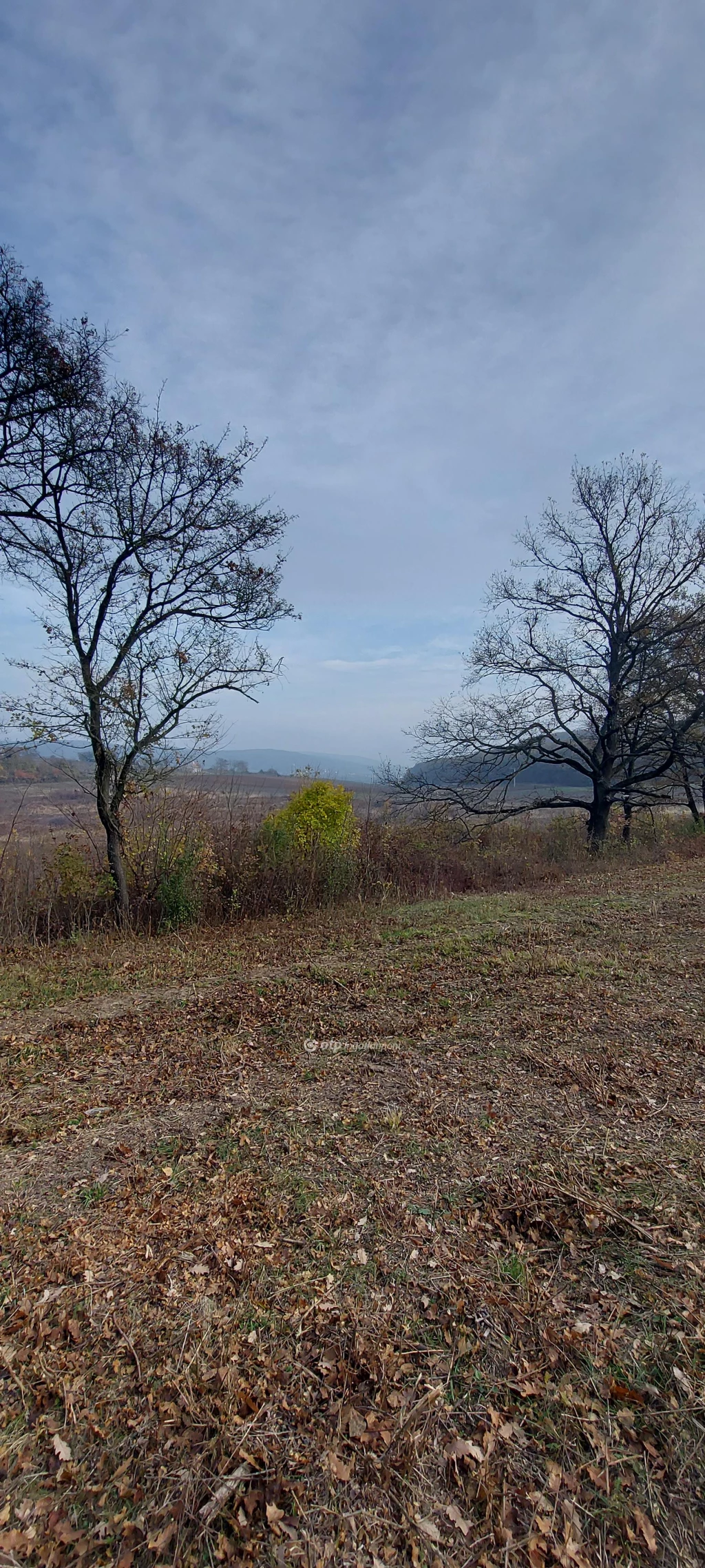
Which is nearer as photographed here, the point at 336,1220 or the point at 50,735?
the point at 336,1220

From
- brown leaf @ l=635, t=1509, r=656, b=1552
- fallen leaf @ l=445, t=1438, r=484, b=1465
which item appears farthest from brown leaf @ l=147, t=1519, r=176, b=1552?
brown leaf @ l=635, t=1509, r=656, b=1552

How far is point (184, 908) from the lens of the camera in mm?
8336

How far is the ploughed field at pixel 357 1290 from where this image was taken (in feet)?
5.41

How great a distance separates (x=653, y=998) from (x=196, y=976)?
13.3 feet

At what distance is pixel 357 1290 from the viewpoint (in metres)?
2.34

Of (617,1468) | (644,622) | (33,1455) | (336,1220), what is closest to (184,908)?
(336,1220)

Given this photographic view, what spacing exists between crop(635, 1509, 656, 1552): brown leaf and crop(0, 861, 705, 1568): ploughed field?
2 centimetres

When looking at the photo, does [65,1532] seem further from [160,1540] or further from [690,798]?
[690,798]

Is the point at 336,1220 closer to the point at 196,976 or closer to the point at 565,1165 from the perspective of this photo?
the point at 565,1165

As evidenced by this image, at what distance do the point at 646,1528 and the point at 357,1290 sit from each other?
1042 mm

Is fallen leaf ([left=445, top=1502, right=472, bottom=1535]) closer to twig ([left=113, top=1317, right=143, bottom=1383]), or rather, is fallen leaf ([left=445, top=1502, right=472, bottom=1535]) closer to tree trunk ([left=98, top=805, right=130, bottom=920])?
twig ([left=113, top=1317, right=143, bottom=1383])

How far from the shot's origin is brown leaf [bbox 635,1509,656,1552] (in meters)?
1.55

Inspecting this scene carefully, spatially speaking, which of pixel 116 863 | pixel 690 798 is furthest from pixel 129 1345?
pixel 690 798

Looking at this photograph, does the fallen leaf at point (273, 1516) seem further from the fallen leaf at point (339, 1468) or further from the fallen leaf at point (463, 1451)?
the fallen leaf at point (463, 1451)
